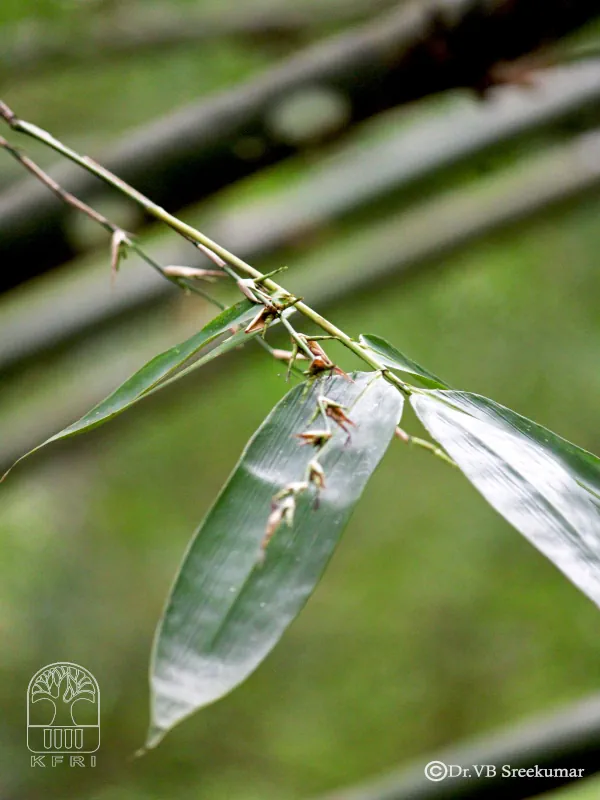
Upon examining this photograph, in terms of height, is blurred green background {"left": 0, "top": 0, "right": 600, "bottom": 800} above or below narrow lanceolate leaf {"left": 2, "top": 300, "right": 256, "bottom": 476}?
above

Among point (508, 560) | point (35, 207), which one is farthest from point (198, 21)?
point (508, 560)

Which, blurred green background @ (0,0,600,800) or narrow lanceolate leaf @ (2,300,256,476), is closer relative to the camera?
narrow lanceolate leaf @ (2,300,256,476)

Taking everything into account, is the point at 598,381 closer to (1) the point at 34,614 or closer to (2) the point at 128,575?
(2) the point at 128,575

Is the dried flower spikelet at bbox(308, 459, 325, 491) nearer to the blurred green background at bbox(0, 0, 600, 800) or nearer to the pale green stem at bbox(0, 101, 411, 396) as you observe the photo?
the pale green stem at bbox(0, 101, 411, 396)

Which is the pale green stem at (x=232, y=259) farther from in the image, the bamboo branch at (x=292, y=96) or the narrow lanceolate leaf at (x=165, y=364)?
the bamboo branch at (x=292, y=96)

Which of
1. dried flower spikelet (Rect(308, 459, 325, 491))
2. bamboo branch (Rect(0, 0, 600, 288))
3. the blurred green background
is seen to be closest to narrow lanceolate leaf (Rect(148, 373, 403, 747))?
dried flower spikelet (Rect(308, 459, 325, 491))

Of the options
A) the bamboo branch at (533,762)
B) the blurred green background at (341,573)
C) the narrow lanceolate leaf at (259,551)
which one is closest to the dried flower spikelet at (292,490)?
the narrow lanceolate leaf at (259,551)

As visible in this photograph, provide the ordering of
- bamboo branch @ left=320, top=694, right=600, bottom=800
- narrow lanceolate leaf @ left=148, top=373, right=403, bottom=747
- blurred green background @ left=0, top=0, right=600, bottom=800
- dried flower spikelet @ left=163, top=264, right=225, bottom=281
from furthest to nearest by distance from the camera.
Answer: blurred green background @ left=0, top=0, right=600, bottom=800
bamboo branch @ left=320, top=694, right=600, bottom=800
dried flower spikelet @ left=163, top=264, right=225, bottom=281
narrow lanceolate leaf @ left=148, top=373, right=403, bottom=747
